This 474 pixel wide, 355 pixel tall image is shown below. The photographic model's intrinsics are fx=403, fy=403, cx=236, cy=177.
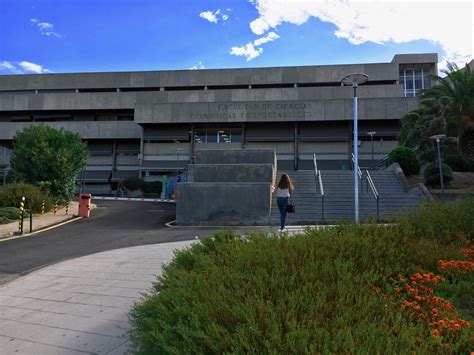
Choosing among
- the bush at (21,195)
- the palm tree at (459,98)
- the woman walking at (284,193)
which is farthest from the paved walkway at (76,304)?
the palm tree at (459,98)

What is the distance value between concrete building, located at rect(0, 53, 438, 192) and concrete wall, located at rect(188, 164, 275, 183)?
77.1 feet

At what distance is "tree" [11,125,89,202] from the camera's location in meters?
23.9

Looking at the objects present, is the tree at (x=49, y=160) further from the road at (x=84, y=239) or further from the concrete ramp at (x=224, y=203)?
the concrete ramp at (x=224, y=203)

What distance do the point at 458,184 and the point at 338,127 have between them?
2292 centimetres

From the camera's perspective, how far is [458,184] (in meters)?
21.3

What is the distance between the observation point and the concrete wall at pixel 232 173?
19.0 metres

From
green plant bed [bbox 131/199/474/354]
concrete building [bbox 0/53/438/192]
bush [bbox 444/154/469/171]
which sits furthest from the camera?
concrete building [bbox 0/53/438/192]

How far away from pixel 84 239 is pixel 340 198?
11083 millimetres

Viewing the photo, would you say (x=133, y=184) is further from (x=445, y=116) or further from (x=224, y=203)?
(x=445, y=116)

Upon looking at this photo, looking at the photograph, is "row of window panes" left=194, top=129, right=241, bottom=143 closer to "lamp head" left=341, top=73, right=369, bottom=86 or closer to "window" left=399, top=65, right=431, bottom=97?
"window" left=399, top=65, right=431, bottom=97

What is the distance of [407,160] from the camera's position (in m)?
23.0

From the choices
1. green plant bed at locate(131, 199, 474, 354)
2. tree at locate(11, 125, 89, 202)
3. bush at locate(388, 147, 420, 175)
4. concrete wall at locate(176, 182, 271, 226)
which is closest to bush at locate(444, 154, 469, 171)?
bush at locate(388, 147, 420, 175)

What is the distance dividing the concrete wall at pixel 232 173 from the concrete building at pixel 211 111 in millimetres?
23487

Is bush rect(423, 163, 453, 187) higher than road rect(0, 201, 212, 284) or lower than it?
higher
